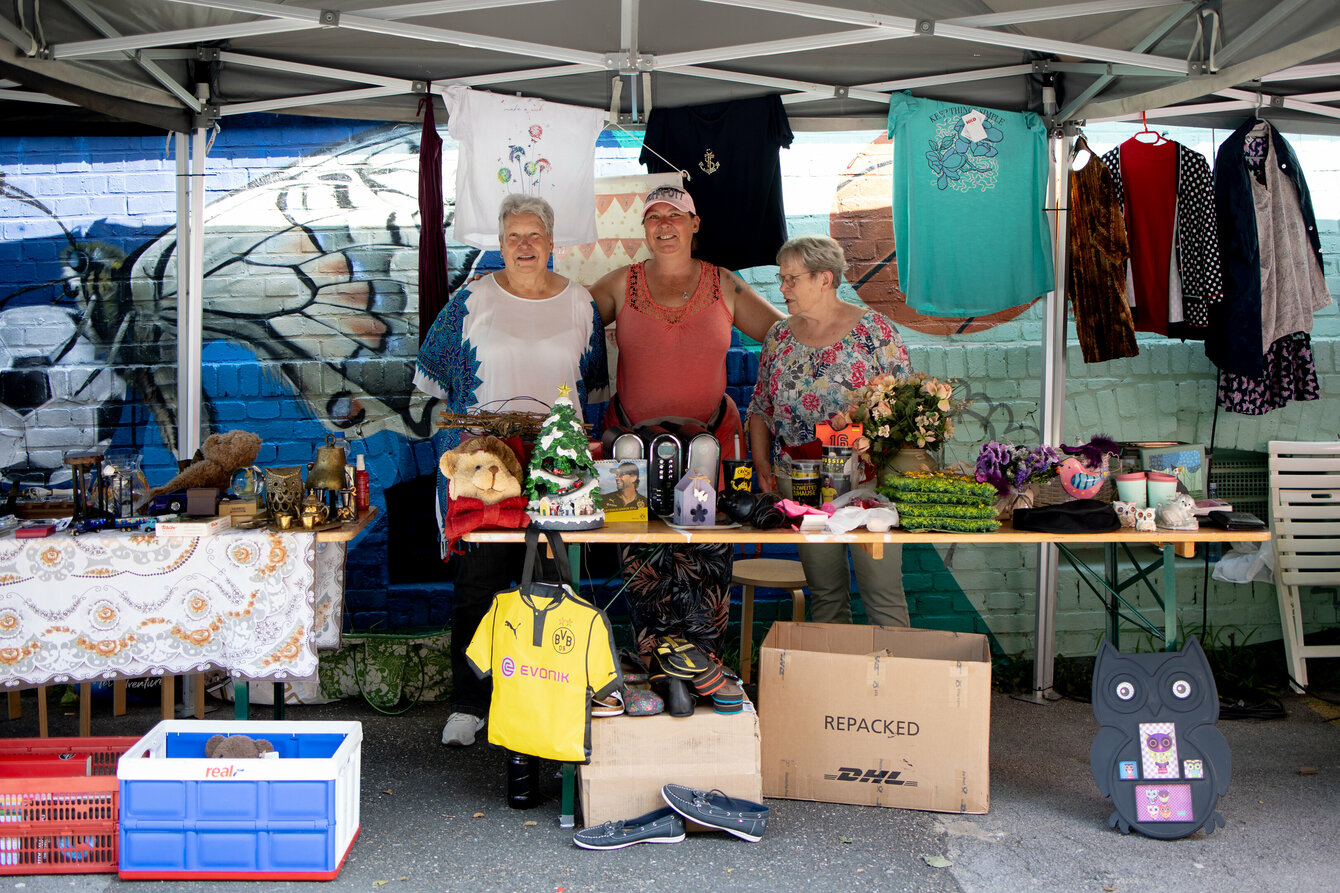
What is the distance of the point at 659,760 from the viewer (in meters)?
3.29

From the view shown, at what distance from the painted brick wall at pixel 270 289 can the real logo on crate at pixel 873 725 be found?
204cm

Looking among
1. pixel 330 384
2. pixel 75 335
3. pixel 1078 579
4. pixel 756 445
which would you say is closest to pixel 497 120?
pixel 330 384

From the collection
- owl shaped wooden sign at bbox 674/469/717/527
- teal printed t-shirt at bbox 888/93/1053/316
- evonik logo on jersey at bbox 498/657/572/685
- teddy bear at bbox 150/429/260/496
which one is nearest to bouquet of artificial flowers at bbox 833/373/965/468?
owl shaped wooden sign at bbox 674/469/717/527

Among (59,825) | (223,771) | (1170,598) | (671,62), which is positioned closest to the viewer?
(223,771)

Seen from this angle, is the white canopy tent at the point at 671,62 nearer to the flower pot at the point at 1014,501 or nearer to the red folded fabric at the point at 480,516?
the flower pot at the point at 1014,501

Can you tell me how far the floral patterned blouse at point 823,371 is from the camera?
13.5 ft

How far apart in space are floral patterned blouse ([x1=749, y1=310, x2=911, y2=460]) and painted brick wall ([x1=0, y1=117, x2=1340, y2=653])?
944 mm

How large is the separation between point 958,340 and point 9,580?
412 cm

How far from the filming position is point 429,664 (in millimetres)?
4660

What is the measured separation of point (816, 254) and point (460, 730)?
234 cm

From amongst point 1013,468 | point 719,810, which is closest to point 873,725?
point 719,810

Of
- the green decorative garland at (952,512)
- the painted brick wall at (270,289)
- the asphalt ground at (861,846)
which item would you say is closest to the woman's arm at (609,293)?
the painted brick wall at (270,289)

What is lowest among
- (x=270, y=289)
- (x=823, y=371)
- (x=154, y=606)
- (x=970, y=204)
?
(x=154, y=606)

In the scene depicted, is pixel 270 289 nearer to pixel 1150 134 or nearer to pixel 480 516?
pixel 480 516
